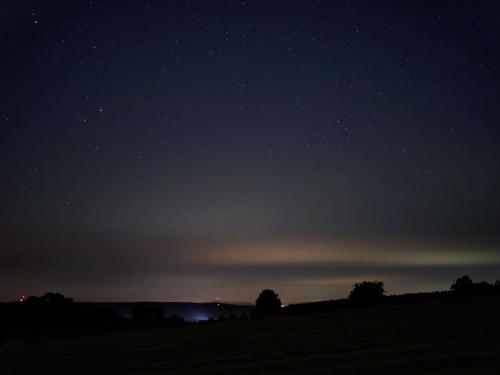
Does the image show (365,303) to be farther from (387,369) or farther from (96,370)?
(387,369)

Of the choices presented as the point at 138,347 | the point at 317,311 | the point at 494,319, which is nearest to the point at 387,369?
the point at 494,319

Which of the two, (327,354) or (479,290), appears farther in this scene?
(479,290)

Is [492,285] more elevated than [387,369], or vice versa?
[492,285]

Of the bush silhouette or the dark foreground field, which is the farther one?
the bush silhouette

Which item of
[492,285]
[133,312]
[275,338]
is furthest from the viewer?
[133,312]

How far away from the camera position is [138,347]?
1336 centimetres

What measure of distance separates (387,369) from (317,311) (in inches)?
602

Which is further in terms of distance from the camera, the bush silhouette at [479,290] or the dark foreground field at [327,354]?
the bush silhouette at [479,290]

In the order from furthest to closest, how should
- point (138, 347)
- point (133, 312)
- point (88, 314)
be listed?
point (133, 312)
point (88, 314)
point (138, 347)

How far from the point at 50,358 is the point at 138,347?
186cm

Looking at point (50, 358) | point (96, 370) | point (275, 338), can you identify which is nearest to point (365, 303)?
point (275, 338)

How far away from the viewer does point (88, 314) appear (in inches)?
1845

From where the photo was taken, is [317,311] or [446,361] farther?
[317,311]

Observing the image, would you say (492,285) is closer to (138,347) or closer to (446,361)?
(138,347)
